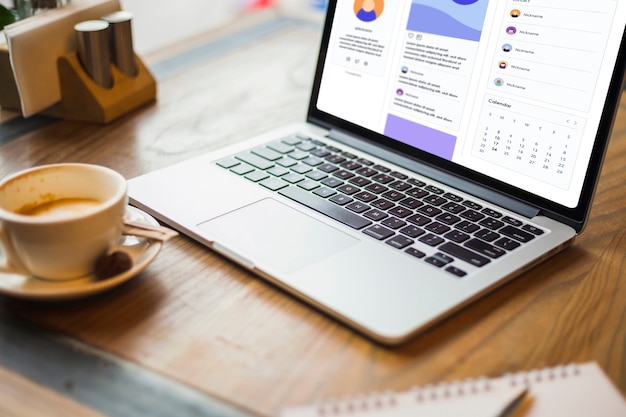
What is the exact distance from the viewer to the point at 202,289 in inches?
24.2

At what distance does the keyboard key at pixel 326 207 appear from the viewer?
0.69m

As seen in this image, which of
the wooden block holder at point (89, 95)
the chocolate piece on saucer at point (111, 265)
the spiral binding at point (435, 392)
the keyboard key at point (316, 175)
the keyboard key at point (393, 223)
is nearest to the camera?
the spiral binding at point (435, 392)

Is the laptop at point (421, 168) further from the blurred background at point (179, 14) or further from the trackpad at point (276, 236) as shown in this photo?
the blurred background at point (179, 14)

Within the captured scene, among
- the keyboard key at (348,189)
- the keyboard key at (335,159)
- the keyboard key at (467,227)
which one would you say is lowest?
the keyboard key at (348,189)

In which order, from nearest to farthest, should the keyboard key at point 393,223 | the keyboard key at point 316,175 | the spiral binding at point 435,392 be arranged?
the spiral binding at point 435,392 → the keyboard key at point 393,223 → the keyboard key at point 316,175

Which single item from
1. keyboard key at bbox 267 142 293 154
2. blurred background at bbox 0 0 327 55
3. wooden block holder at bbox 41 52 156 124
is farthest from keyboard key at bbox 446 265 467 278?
blurred background at bbox 0 0 327 55

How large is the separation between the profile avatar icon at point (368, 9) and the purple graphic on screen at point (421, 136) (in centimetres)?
13

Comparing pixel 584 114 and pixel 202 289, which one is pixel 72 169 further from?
pixel 584 114

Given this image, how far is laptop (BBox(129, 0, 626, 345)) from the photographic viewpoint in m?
0.61

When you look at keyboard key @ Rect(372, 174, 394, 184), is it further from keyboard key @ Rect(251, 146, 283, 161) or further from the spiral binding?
the spiral binding

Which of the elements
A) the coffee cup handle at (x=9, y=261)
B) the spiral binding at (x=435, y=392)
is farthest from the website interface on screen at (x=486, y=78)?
the coffee cup handle at (x=9, y=261)

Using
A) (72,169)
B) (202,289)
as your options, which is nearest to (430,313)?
(202,289)

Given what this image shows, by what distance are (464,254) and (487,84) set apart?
211 mm

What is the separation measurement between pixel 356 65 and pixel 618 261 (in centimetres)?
39
